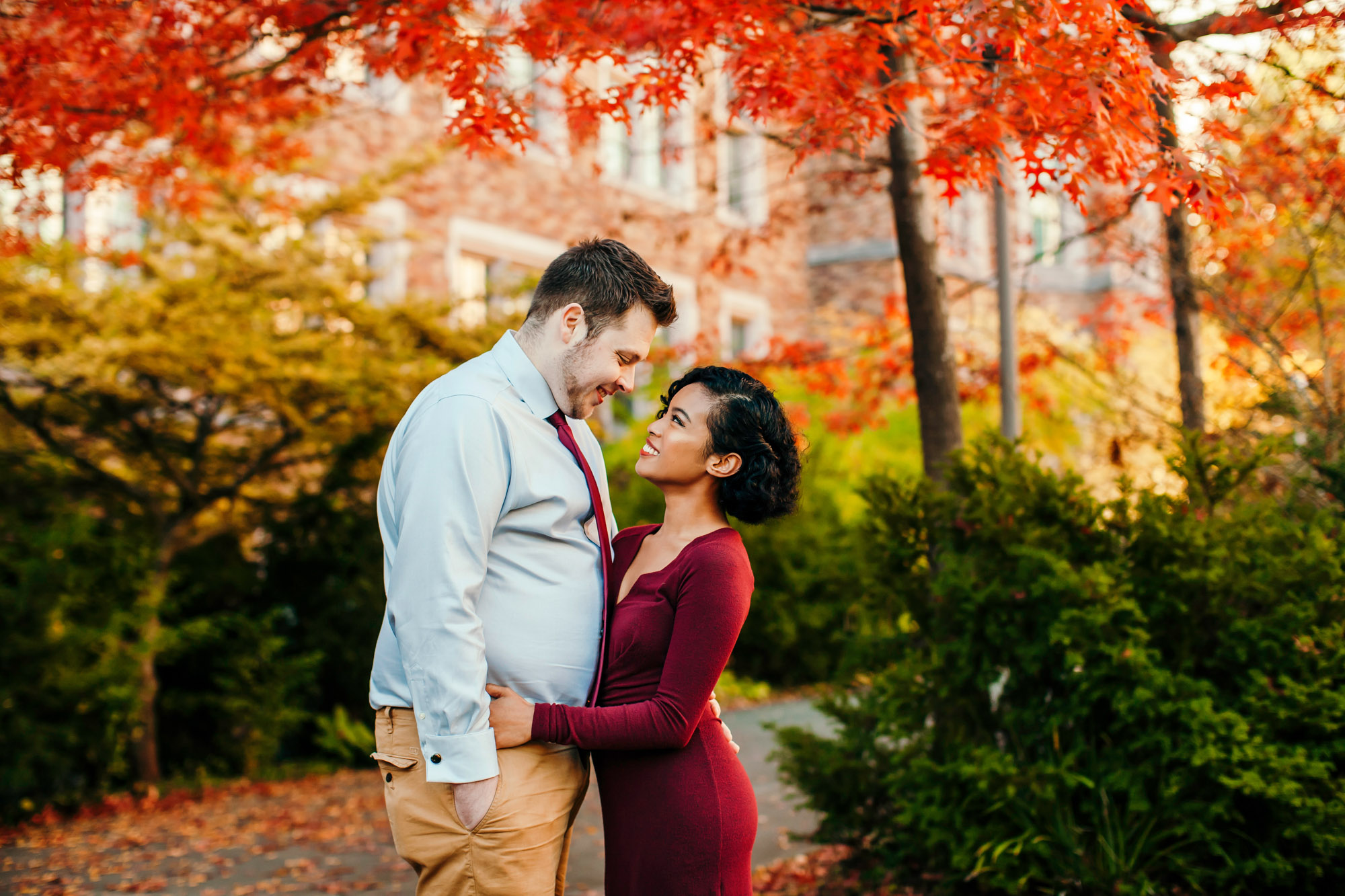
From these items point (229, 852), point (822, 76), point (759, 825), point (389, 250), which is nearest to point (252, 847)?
point (229, 852)

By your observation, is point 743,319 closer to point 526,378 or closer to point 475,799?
point 526,378

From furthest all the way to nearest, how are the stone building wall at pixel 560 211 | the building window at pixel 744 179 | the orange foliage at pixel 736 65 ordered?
the building window at pixel 744 179, the stone building wall at pixel 560 211, the orange foliage at pixel 736 65

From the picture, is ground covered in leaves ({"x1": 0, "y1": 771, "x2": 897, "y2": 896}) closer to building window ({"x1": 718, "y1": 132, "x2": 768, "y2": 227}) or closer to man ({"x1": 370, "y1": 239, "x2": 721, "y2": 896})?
man ({"x1": 370, "y1": 239, "x2": 721, "y2": 896})

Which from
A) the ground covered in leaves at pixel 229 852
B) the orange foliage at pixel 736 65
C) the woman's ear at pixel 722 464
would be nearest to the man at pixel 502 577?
the woman's ear at pixel 722 464

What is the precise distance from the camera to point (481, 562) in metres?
2.00

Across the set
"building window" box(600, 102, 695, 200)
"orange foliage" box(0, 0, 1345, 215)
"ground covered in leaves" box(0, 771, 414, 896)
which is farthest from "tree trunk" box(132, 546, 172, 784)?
"building window" box(600, 102, 695, 200)

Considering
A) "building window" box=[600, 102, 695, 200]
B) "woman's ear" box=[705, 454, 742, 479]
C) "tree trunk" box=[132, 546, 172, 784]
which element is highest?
"building window" box=[600, 102, 695, 200]

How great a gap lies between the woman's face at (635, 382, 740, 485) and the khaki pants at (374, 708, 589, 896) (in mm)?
621

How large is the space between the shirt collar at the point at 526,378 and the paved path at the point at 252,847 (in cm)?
292

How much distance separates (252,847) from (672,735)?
409 cm

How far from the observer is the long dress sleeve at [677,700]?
6.72 ft

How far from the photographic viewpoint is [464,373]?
2.15 metres

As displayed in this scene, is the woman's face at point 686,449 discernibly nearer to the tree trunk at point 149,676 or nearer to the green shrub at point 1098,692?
the green shrub at point 1098,692

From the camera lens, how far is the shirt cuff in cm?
195
